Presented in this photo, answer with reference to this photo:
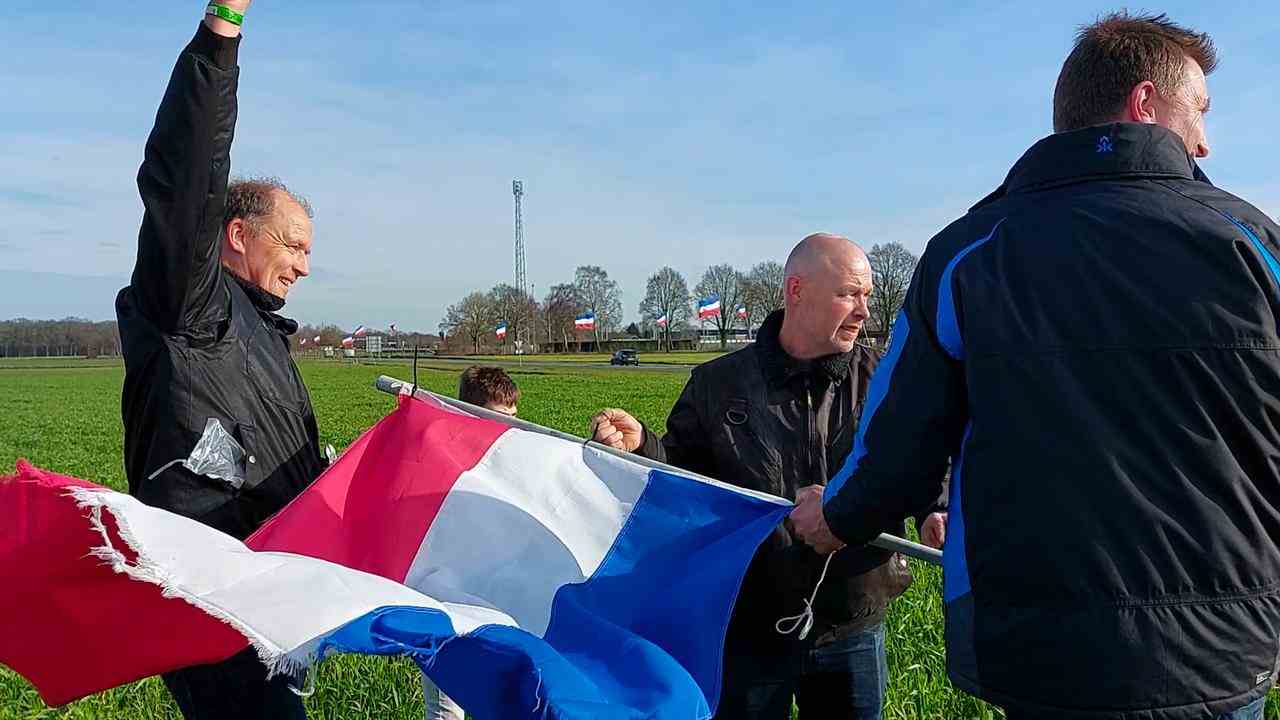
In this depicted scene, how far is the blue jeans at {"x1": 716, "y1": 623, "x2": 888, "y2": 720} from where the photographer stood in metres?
4.04

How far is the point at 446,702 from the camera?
4730mm

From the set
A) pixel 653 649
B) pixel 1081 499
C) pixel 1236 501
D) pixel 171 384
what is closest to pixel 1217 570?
pixel 1236 501

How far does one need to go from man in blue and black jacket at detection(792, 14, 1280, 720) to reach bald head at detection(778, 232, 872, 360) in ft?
5.39

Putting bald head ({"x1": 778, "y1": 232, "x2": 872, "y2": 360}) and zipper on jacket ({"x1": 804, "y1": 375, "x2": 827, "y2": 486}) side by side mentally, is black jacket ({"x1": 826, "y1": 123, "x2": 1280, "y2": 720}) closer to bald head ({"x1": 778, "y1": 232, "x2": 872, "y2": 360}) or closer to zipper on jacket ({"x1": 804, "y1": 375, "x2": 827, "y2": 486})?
zipper on jacket ({"x1": 804, "y1": 375, "x2": 827, "y2": 486})

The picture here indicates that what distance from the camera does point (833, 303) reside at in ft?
13.6

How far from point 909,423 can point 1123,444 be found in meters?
0.51

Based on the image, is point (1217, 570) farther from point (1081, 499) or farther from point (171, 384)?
point (171, 384)

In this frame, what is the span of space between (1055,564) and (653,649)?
133cm

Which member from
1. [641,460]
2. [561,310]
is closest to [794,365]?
[641,460]

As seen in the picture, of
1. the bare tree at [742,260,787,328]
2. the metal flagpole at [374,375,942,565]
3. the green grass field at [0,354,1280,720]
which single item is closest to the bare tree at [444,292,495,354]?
the bare tree at [742,260,787,328]

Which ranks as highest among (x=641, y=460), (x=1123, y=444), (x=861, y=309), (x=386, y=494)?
(x=861, y=309)

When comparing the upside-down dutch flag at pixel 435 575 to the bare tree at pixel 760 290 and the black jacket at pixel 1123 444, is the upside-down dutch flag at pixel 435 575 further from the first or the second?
the bare tree at pixel 760 290

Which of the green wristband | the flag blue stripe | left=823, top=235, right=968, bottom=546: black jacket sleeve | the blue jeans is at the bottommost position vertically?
the blue jeans

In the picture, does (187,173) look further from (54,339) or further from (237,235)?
(54,339)
